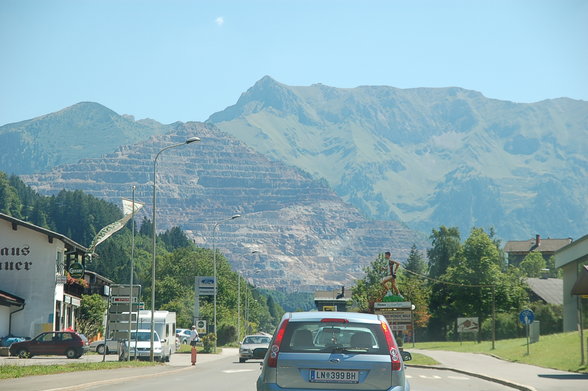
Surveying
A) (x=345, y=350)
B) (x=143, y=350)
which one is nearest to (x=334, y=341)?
(x=345, y=350)

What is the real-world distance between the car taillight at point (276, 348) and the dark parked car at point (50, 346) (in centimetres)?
3702

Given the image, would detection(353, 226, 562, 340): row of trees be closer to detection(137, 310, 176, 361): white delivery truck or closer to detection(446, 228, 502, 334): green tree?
detection(446, 228, 502, 334): green tree

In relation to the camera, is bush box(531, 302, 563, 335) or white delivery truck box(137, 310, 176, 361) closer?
white delivery truck box(137, 310, 176, 361)

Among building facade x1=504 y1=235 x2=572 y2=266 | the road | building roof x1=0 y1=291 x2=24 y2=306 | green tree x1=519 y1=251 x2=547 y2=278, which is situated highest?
building facade x1=504 y1=235 x2=572 y2=266

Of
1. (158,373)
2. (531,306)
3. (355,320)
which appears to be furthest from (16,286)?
(355,320)

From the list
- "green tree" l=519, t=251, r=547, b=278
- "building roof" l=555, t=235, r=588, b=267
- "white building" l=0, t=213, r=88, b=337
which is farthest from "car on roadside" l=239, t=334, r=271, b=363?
"green tree" l=519, t=251, r=547, b=278

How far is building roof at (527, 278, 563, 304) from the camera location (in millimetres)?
94062

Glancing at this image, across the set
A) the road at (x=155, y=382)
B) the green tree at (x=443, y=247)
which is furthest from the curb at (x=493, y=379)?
the green tree at (x=443, y=247)

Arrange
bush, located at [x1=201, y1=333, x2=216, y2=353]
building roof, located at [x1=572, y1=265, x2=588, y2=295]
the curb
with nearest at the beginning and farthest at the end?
the curb
building roof, located at [x1=572, y1=265, x2=588, y2=295]
bush, located at [x1=201, y1=333, x2=216, y2=353]

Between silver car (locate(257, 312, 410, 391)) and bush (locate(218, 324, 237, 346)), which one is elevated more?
silver car (locate(257, 312, 410, 391))

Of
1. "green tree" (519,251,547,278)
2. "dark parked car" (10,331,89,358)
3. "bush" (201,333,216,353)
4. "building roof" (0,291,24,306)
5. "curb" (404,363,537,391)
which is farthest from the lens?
"green tree" (519,251,547,278)

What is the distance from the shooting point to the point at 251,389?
77.2ft

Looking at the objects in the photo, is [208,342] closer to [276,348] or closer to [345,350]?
[276,348]

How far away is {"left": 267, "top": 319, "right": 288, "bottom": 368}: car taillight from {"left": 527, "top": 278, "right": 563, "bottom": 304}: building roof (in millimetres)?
84173
